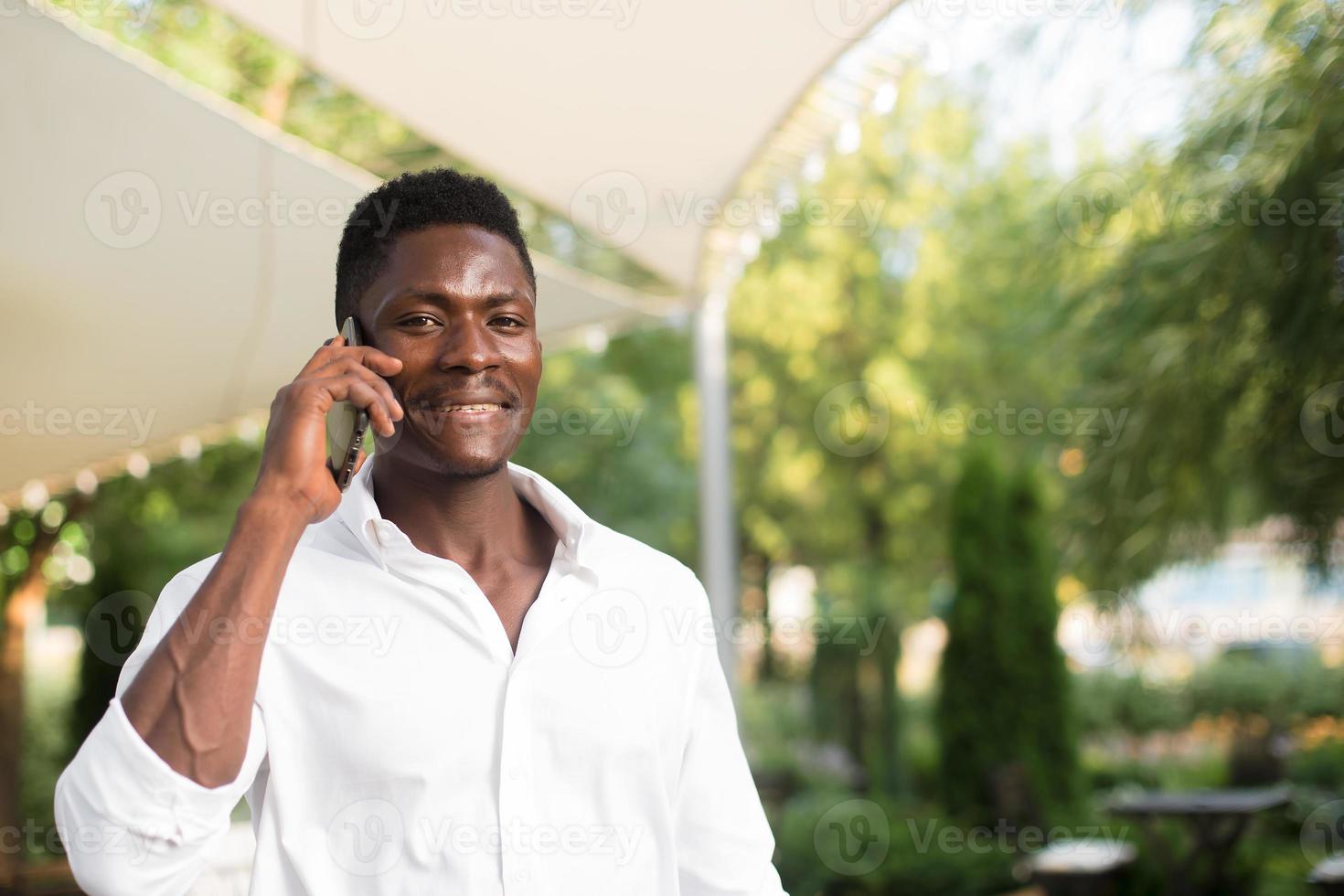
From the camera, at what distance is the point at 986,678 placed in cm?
1121

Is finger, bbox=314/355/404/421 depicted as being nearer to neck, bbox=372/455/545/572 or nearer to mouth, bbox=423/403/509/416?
mouth, bbox=423/403/509/416

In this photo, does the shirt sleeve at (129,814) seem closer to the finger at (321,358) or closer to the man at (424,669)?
the man at (424,669)

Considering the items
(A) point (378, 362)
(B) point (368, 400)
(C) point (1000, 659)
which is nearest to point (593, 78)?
(A) point (378, 362)

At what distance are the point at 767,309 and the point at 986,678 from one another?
21.9 ft

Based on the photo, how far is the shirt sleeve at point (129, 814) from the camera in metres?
1.41

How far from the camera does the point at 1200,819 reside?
820 centimetres

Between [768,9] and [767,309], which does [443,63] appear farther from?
[767,309]

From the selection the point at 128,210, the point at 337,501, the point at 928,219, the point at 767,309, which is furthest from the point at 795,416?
the point at 337,501

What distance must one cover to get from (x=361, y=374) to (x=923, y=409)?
14.7 m

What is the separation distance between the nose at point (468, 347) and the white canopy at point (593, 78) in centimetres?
248

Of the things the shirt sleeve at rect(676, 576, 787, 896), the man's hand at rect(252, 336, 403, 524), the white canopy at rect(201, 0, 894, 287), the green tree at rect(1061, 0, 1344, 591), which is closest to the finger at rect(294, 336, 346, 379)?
the man's hand at rect(252, 336, 403, 524)

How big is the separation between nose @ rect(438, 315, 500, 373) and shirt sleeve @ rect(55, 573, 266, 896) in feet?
1.98

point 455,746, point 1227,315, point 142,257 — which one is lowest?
point 455,746

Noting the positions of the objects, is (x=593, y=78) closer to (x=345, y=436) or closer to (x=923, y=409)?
(x=345, y=436)
